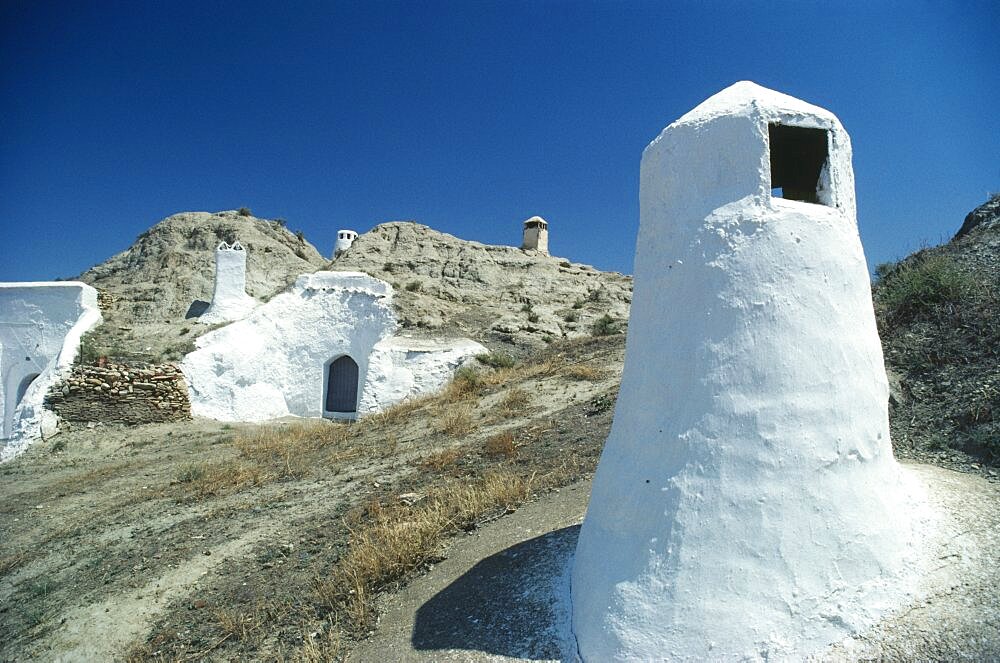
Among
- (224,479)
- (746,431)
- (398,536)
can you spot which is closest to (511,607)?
(398,536)

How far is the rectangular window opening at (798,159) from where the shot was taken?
3.54m

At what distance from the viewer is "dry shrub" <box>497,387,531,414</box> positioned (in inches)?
417

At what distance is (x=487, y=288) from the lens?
859 inches

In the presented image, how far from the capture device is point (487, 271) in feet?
75.8

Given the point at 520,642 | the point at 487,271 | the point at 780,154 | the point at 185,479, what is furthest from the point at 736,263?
the point at 487,271

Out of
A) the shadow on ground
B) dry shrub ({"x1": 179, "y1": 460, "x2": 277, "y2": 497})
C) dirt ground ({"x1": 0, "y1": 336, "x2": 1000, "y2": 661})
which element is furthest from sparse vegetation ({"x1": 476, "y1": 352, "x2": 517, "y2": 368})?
the shadow on ground

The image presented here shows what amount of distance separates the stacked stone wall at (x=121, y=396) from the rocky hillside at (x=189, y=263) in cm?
926

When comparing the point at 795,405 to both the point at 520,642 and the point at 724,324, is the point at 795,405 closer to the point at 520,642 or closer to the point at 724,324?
the point at 724,324

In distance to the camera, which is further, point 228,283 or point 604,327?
point 228,283

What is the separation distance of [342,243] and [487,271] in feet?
48.2

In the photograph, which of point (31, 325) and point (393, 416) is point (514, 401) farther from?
point (31, 325)

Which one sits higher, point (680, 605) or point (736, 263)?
point (736, 263)

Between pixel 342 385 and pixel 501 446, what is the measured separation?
1012 centimetres

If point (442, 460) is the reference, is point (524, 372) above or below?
above
